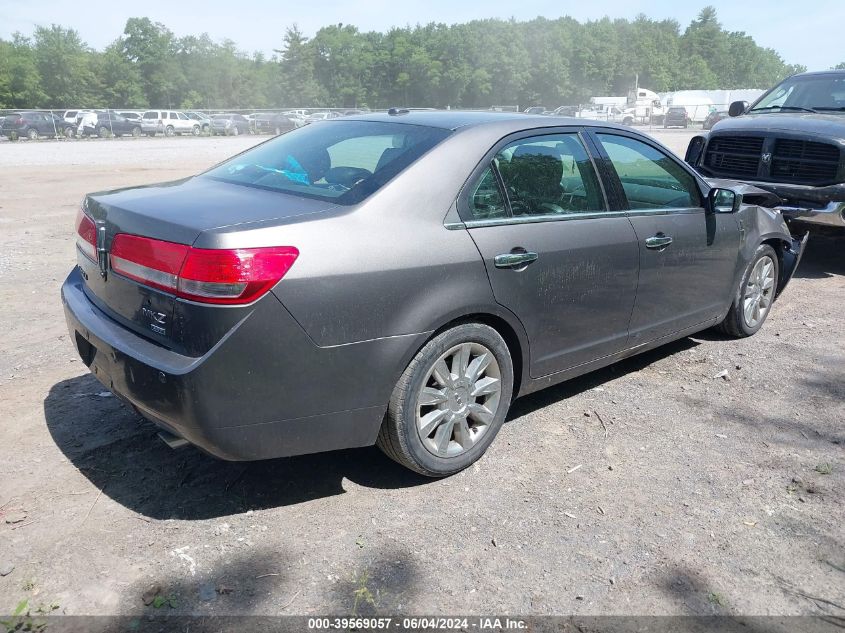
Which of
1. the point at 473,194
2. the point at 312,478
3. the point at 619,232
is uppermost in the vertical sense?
the point at 473,194

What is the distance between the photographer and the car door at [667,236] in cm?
410

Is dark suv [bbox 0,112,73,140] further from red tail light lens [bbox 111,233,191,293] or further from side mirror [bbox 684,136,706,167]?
red tail light lens [bbox 111,233,191,293]

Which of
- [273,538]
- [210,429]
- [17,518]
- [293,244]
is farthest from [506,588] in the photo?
[17,518]

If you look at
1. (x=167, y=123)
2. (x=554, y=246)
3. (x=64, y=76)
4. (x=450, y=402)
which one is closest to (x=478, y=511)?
(x=450, y=402)

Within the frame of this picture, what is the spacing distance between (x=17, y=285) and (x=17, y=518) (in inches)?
168

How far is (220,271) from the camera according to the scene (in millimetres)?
2594

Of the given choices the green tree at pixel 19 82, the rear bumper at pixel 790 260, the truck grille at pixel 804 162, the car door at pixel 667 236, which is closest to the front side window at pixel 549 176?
the car door at pixel 667 236

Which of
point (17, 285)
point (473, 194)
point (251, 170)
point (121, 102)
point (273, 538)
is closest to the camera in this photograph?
point (273, 538)

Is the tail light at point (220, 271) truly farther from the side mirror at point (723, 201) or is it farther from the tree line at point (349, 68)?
the tree line at point (349, 68)

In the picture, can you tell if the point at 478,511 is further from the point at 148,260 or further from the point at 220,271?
the point at 148,260

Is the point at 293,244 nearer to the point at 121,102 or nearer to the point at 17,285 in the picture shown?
the point at 17,285

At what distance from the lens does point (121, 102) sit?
7444 cm

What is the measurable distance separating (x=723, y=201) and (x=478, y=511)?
108 inches

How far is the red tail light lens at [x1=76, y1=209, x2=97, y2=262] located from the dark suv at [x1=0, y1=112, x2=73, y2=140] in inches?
1597
